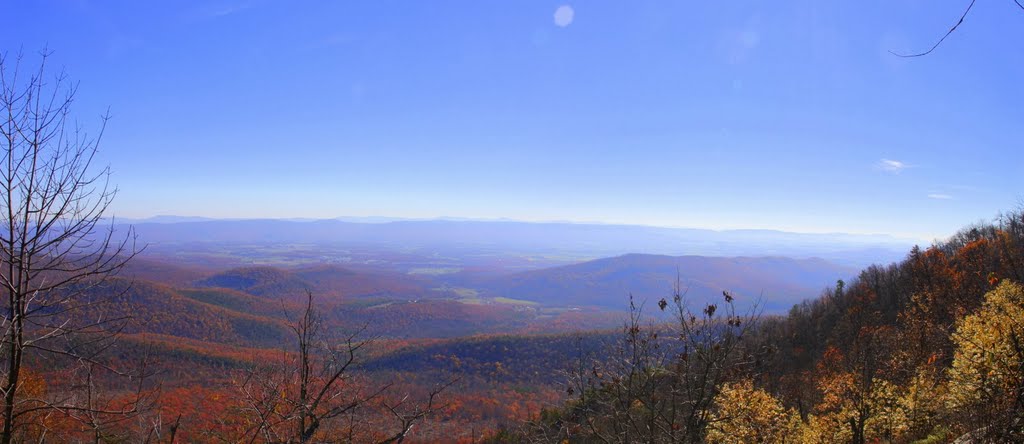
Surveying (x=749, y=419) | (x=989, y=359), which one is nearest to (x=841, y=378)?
(x=749, y=419)

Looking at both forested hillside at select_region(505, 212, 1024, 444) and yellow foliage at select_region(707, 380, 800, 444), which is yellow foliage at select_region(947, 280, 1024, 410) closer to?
forested hillside at select_region(505, 212, 1024, 444)

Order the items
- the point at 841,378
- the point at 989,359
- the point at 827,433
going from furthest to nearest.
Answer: the point at 841,378, the point at 827,433, the point at 989,359

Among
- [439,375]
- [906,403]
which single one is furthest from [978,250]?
[439,375]

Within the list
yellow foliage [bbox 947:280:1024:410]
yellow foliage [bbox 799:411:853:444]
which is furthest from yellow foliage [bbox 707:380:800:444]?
yellow foliage [bbox 947:280:1024:410]

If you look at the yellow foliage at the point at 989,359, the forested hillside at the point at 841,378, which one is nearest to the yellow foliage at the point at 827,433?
the forested hillside at the point at 841,378

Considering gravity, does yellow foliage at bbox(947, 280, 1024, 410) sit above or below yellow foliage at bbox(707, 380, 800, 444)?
above

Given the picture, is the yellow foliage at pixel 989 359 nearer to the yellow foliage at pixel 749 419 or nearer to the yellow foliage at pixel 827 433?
the yellow foliage at pixel 827 433

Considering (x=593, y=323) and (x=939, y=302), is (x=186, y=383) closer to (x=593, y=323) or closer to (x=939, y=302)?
(x=939, y=302)

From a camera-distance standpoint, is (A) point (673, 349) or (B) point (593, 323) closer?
(A) point (673, 349)

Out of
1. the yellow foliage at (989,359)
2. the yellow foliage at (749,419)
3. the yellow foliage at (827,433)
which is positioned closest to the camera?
the yellow foliage at (989,359)

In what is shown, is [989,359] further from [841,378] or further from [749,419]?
[841,378]

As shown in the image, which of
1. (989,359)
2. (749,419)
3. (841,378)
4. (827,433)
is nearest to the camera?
(989,359)
